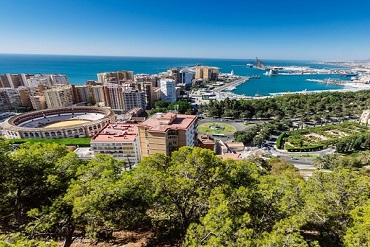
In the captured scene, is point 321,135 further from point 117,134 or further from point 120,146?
point 117,134

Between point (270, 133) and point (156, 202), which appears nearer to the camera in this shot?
point (156, 202)

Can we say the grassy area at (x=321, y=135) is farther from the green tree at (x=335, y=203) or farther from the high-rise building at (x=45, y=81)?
the high-rise building at (x=45, y=81)

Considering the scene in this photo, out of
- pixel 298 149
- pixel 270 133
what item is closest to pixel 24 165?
pixel 298 149

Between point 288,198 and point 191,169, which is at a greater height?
point 191,169

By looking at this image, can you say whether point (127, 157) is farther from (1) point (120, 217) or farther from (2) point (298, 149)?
(2) point (298, 149)

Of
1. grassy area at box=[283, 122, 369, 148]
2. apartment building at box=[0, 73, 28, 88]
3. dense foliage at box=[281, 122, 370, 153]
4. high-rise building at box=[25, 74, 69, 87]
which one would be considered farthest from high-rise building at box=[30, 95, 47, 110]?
grassy area at box=[283, 122, 369, 148]

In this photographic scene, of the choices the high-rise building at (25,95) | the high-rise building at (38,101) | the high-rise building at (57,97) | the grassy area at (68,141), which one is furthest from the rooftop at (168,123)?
the high-rise building at (25,95)
